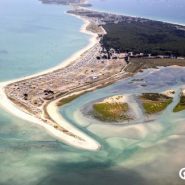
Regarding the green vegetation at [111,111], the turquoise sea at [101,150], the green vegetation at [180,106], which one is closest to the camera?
the turquoise sea at [101,150]

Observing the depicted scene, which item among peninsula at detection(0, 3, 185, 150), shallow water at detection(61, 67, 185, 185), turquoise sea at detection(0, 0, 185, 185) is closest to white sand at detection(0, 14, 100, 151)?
peninsula at detection(0, 3, 185, 150)

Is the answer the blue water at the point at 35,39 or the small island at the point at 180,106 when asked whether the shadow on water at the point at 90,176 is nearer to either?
the small island at the point at 180,106

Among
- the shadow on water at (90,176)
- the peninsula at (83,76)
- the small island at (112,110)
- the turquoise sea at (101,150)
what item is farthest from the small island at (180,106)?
the shadow on water at (90,176)

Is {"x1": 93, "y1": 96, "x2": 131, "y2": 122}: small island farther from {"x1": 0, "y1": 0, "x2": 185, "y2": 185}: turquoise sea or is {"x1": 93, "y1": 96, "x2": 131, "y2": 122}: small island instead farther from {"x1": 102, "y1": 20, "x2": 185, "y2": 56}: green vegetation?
{"x1": 102, "y1": 20, "x2": 185, "y2": 56}: green vegetation

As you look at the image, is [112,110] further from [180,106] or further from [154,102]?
[180,106]

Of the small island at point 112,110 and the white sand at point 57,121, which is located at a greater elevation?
the small island at point 112,110
